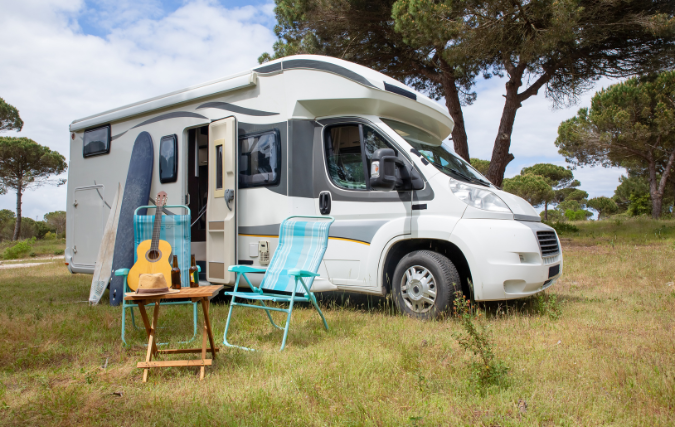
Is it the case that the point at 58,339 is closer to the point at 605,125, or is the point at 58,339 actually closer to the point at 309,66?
the point at 309,66

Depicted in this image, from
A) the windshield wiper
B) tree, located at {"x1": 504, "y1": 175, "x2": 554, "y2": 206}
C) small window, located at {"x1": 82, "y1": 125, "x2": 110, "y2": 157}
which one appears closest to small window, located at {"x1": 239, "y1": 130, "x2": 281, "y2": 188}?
the windshield wiper

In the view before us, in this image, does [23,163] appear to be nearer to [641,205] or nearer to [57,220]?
[57,220]

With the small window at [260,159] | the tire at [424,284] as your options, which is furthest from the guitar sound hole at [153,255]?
the tire at [424,284]

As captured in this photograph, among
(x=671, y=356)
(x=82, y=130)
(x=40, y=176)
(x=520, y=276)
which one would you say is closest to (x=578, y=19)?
(x=520, y=276)

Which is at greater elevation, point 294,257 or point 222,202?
point 222,202

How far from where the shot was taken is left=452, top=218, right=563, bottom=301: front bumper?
4242mm

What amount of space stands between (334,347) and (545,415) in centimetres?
159

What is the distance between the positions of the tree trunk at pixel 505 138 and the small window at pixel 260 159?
7534 mm

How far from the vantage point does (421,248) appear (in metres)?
4.86

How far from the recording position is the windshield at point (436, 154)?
4.93 m

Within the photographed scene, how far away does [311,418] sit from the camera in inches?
96.3

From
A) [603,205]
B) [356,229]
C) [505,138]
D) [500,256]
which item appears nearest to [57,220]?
[505,138]

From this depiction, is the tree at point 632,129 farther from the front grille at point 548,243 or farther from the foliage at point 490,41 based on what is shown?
the front grille at point 548,243

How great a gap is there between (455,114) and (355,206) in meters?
8.20
